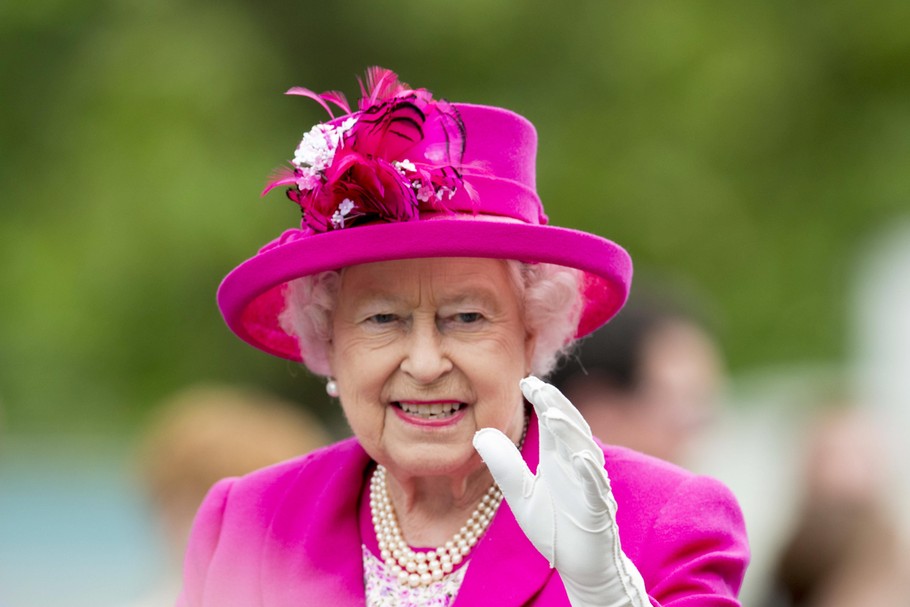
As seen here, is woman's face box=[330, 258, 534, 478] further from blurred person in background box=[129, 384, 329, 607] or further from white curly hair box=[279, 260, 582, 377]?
blurred person in background box=[129, 384, 329, 607]

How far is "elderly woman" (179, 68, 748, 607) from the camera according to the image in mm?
2975

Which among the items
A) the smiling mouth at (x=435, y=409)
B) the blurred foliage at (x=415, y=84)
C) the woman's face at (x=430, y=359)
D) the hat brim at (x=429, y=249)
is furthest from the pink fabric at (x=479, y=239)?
the blurred foliage at (x=415, y=84)

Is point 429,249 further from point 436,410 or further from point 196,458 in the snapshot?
point 196,458

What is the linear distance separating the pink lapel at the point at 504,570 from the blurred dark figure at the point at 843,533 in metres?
2.46

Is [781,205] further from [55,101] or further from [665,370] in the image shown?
[665,370]

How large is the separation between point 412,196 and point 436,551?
74 centimetres

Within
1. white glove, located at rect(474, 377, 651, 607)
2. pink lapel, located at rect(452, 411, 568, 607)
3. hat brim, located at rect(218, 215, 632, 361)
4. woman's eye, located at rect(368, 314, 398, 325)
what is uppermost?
hat brim, located at rect(218, 215, 632, 361)

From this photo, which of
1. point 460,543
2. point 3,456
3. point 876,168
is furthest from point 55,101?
point 460,543

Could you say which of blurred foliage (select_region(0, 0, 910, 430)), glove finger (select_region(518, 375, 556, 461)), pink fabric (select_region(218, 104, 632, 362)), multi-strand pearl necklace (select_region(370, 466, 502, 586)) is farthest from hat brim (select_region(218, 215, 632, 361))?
blurred foliage (select_region(0, 0, 910, 430))

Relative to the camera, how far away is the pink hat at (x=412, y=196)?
116 inches

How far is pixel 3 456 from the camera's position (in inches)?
294

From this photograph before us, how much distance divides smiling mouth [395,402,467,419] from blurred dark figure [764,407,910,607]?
2.61 m

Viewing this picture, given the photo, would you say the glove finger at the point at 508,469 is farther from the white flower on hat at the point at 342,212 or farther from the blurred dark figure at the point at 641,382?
the blurred dark figure at the point at 641,382

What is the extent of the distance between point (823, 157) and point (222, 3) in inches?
161
